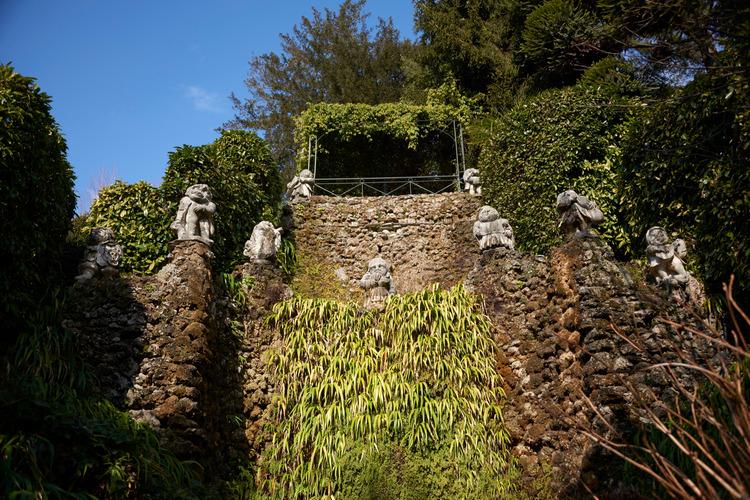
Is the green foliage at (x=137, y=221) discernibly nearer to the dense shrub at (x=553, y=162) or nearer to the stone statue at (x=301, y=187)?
the stone statue at (x=301, y=187)

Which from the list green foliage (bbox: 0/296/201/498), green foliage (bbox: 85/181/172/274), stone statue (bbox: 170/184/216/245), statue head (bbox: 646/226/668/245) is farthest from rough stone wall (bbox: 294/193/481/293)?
green foliage (bbox: 0/296/201/498)

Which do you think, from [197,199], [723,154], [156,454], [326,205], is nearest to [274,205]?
[326,205]

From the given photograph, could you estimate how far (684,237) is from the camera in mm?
9094

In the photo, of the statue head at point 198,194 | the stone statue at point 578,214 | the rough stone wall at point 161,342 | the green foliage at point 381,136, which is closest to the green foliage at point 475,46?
the green foliage at point 381,136

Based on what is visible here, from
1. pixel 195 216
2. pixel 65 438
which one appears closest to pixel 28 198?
pixel 195 216

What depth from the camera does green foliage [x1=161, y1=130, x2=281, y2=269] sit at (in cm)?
1025

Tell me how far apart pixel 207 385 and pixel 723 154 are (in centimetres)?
713

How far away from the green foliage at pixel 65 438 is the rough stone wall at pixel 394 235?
19.7 ft

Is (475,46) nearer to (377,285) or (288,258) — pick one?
(288,258)

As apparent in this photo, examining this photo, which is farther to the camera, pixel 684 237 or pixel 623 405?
pixel 684 237

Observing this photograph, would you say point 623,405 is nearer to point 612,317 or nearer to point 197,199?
point 612,317

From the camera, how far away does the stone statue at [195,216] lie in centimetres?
800

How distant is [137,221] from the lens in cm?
1001

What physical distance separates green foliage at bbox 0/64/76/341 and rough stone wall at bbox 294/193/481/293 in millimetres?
5226
